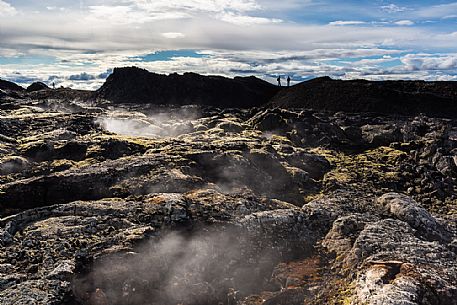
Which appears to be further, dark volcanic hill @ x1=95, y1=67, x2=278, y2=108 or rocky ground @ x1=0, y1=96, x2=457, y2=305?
dark volcanic hill @ x1=95, y1=67, x2=278, y2=108

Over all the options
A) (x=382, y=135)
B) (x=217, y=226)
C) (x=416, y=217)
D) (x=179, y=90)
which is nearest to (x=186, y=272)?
(x=217, y=226)

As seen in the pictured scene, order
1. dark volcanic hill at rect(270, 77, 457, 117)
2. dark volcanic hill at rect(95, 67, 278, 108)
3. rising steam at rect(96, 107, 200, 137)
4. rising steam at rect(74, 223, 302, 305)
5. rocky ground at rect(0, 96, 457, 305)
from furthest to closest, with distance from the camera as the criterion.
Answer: dark volcanic hill at rect(95, 67, 278, 108) < dark volcanic hill at rect(270, 77, 457, 117) < rising steam at rect(96, 107, 200, 137) < rocky ground at rect(0, 96, 457, 305) < rising steam at rect(74, 223, 302, 305)

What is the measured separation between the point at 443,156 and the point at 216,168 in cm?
3952

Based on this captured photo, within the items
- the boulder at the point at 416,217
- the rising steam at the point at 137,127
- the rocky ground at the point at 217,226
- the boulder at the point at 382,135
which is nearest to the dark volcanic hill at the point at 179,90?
the rising steam at the point at 137,127

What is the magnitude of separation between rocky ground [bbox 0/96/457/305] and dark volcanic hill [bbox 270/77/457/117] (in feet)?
221

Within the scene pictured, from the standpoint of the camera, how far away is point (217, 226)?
34.9 meters

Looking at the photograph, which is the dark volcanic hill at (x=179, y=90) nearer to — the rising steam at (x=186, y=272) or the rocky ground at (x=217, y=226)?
the rocky ground at (x=217, y=226)

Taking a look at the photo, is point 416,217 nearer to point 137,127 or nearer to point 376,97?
point 137,127

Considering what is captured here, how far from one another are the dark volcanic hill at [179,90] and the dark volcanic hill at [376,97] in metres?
19.0

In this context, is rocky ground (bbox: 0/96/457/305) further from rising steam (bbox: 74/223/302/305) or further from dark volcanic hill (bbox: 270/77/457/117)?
dark volcanic hill (bbox: 270/77/457/117)

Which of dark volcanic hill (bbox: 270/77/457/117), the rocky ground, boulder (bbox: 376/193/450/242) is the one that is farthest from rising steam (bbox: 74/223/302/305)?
dark volcanic hill (bbox: 270/77/457/117)

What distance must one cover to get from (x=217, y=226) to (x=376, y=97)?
11344 cm

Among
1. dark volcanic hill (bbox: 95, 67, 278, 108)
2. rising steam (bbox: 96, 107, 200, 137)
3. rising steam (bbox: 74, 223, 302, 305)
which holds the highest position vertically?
dark volcanic hill (bbox: 95, 67, 278, 108)

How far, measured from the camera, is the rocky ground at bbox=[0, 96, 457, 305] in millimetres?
27531
